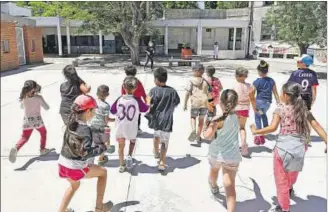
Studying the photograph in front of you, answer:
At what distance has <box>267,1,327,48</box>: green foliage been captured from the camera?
15266mm

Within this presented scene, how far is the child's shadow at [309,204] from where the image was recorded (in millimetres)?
3494

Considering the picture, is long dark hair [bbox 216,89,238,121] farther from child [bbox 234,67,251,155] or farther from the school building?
the school building

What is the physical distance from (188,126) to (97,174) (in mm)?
3772

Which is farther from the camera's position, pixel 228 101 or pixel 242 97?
pixel 242 97

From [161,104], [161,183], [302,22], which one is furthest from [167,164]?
[302,22]

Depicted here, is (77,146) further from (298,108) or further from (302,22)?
(302,22)

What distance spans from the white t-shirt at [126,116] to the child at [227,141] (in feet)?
3.94

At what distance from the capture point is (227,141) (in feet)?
10.5

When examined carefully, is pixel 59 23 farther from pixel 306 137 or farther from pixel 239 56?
pixel 306 137

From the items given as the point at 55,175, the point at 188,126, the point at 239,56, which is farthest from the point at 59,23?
the point at 55,175

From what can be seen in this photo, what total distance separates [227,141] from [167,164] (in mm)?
1632

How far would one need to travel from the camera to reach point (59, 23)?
27094 mm

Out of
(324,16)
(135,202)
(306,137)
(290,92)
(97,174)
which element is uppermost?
(324,16)

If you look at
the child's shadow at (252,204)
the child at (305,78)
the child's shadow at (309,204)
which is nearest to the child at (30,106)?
the child's shadow at (252,204)
